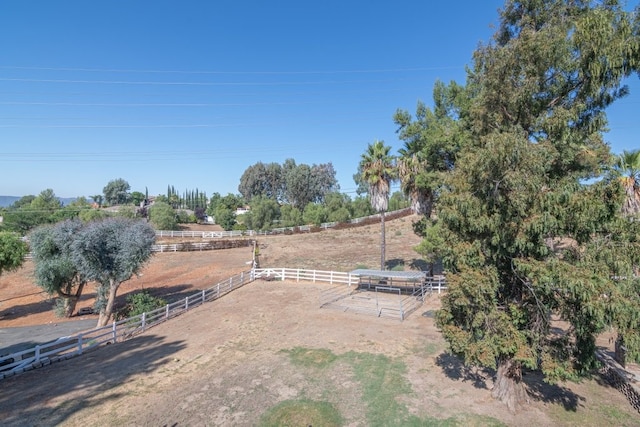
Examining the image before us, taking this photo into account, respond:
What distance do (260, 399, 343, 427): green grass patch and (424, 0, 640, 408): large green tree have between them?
156 inches

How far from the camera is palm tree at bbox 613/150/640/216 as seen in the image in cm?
1416

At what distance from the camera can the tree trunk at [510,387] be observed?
373 inches

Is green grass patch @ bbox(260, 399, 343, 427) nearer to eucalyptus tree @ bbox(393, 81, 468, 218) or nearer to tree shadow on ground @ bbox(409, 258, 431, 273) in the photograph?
eucalyptus tree @ bbox(393, 81, 468, 218)

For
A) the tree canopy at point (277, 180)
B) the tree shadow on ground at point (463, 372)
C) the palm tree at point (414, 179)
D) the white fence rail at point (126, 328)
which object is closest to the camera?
the tree shadow on ground at point (463, 372)

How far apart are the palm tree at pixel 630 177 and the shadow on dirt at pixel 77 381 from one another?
20.3 metres

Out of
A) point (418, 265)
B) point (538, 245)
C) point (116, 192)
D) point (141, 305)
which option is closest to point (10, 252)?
point (141, 305)

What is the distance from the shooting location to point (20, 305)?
29188 mm

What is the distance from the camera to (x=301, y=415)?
934 cm

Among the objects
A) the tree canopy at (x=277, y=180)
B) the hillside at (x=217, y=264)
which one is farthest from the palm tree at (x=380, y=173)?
the tree canopy at (x=277, y=180)

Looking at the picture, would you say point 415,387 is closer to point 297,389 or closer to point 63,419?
point 297,389

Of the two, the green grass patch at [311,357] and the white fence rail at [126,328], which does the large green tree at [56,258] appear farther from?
the green grass patch at [311,357]

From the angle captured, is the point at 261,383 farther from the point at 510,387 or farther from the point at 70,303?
the point at 70,303

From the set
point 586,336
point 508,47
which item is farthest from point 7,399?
point 508,47

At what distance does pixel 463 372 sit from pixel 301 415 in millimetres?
6184
